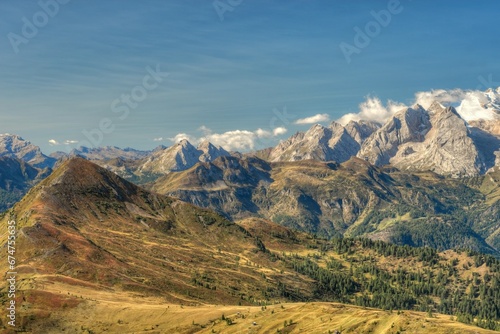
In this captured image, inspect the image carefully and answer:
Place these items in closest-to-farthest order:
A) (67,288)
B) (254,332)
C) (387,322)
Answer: (387,322) → (254,332) → (67,288)

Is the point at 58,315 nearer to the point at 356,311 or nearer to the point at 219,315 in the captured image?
the point at 219,315

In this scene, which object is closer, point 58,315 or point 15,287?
point 58,315

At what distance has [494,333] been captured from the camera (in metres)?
106

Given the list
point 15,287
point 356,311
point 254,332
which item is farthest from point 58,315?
point 356,311

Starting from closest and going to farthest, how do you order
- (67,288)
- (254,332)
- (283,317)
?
(254,332), (283,317), (67,288)

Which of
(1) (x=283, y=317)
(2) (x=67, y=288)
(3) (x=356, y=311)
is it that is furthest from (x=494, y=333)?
(2) (x=67, y=288)

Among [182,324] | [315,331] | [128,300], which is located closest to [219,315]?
[182,324]

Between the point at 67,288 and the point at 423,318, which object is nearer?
the point at 423,318

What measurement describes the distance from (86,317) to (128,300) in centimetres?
3251

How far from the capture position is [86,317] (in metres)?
154

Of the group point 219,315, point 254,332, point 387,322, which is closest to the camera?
point 387,322

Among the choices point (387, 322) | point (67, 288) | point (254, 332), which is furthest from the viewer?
point (67, 288)

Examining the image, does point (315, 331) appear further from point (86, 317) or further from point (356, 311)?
point (86, 317)

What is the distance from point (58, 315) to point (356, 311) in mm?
101206
